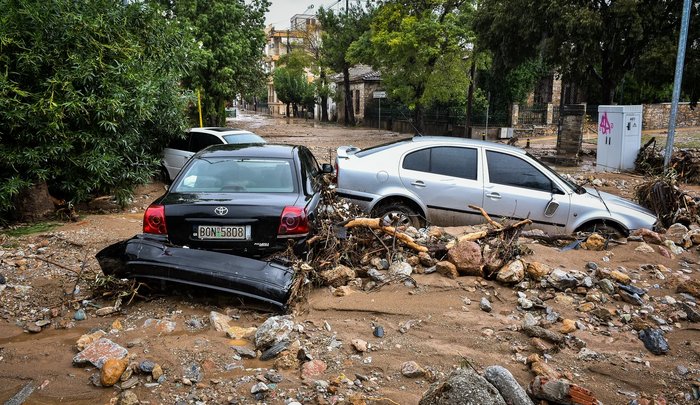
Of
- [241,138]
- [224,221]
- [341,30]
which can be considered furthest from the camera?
[341,30]

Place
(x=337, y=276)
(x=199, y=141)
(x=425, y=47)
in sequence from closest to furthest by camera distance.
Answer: (x=337, y=276)
(x=199, y=141)
(x=425, y=47)

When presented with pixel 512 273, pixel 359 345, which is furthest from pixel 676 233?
pixel 359 345

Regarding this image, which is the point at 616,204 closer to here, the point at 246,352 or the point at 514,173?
the point at 514,173

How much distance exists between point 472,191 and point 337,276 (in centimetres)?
279

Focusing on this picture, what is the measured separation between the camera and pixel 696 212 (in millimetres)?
8289

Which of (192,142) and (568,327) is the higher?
(192,142)

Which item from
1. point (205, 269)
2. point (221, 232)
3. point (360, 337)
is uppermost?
point (221, 232)

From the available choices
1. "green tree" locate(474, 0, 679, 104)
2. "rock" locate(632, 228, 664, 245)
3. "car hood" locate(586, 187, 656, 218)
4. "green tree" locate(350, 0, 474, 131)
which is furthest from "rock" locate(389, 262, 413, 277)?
"green tree" locate(350, 0, 474, 131)

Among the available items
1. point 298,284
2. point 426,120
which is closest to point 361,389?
point 298,284

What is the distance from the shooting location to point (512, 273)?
16.9 ft

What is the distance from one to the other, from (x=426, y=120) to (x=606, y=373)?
91.7 feet

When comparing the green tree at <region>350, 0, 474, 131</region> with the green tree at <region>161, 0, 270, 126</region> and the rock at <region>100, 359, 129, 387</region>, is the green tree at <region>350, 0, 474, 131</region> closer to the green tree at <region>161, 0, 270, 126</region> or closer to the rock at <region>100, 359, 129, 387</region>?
the green tree at <region>161, 0, 270, 126</region>

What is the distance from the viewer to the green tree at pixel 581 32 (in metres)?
16.1

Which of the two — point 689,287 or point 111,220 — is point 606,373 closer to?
point 689,287
